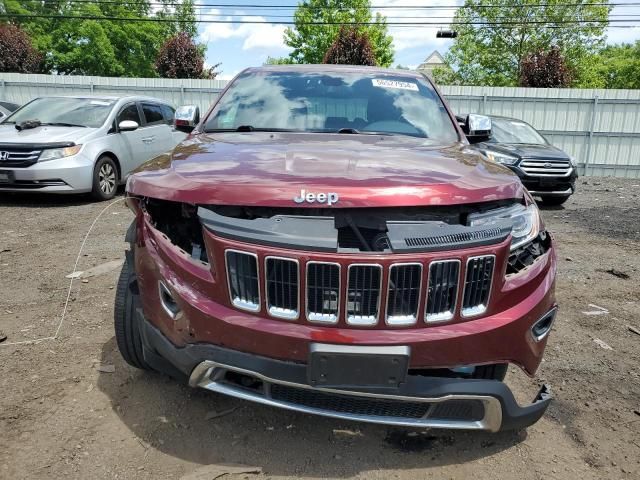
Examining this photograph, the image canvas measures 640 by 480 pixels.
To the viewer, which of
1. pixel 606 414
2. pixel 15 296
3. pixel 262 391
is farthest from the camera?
pixel 15 296

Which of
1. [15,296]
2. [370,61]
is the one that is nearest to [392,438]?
[15,296]

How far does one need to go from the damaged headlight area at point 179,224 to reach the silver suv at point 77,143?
18.9 feet

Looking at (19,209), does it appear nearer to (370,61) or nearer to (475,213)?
(475,213)

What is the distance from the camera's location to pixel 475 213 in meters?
1.99

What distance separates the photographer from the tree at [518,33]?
33.5m

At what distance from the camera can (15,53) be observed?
21.9m

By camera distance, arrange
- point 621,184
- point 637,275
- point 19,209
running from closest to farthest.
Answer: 1. point 637,275
2. point 19,209
3. point 621,184

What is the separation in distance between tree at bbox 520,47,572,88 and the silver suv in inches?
577

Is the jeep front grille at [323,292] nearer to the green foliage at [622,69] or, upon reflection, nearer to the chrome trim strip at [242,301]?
the chrome trim strip at [242,301]

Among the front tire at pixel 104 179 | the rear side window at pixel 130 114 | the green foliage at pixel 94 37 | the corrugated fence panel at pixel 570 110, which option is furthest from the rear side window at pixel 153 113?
the green foliage at pixel 94 37

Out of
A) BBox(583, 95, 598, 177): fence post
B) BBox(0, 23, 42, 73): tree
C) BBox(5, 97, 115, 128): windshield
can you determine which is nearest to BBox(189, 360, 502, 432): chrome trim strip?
BBox(5, 97, 115, 128): windshield

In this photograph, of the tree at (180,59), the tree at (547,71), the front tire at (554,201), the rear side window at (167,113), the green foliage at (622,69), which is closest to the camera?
the front tire at (554,201)

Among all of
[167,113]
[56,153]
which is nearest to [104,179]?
[56,153]

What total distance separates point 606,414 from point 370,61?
18243 millimetres
